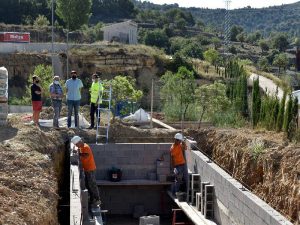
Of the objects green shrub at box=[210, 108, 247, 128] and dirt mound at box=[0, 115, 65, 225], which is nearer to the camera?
dirt mound at box=[0, 115, 65, 225]

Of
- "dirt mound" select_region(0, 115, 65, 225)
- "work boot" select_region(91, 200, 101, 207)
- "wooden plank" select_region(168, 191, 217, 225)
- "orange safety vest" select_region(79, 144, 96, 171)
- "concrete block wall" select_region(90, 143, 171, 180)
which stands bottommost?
"wooden plank" select_region(168, 191, 217, 225)

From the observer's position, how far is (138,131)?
53.1ft

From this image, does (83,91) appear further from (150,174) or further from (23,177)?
(23,177)

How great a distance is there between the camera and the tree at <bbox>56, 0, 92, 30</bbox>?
51531 millimetres

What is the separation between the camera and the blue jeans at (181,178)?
574 inches

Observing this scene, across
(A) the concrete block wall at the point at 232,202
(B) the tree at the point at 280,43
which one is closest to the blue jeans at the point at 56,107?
(A) the concrete block wall at the point at 232,202

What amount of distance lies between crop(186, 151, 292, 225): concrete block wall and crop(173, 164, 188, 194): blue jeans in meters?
0.32

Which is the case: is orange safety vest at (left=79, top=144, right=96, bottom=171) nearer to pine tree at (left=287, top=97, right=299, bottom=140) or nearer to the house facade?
pine tree at (left=287, top=97, right=299, bottom=140)

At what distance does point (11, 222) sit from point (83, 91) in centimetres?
2744

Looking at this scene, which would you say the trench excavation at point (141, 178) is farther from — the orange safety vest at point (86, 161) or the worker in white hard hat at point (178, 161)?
the orange safety vest at point (86, 161)

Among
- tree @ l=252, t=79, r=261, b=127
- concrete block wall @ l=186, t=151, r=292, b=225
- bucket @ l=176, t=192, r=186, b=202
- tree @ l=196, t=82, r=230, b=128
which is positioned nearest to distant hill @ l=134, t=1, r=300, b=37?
tree @ l=196, t=82, r=230, b=128

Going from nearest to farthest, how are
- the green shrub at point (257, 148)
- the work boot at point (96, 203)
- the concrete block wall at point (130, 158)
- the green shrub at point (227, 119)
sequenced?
the work boot at point (96, 203), the green shrub at point (257, 148), the concrete block wall at point (130, 158), the green shrub at point (227, 119)

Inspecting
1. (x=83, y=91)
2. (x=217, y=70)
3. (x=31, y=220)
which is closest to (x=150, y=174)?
(x=31, y=220)

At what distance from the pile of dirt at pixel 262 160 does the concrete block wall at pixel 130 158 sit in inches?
53.2
